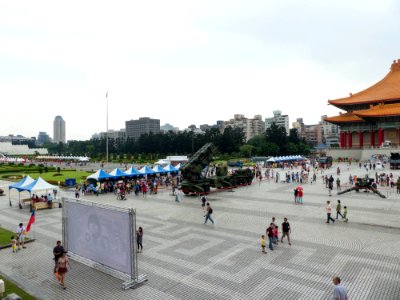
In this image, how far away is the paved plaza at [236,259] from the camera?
33.9 ft

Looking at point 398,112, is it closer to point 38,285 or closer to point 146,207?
point 146,207

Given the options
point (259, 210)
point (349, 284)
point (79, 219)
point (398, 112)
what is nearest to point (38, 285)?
point (79, 219)

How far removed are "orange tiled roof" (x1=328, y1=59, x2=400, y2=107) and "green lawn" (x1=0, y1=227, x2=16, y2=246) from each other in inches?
2903

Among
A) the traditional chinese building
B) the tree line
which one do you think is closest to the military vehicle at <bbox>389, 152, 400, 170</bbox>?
the traditional chinese building

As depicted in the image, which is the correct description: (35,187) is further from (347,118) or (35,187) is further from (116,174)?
(347,118)

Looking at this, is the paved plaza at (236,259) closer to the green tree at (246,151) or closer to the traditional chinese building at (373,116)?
the traditional chinese building at (373,116)

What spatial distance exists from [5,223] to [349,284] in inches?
770

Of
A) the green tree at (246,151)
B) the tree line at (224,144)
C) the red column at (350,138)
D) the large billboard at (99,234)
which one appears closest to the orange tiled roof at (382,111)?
the red column at (350,138)

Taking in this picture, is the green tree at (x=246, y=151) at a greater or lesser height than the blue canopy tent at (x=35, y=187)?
greater

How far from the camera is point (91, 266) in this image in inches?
499

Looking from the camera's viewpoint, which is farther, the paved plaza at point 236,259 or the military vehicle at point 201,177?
the military vehicle at point 201,177

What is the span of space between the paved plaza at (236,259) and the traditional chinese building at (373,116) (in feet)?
166

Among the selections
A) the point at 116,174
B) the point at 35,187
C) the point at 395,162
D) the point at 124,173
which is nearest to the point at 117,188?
the point at 116,174

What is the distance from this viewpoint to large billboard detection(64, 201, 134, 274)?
37.0 feet
